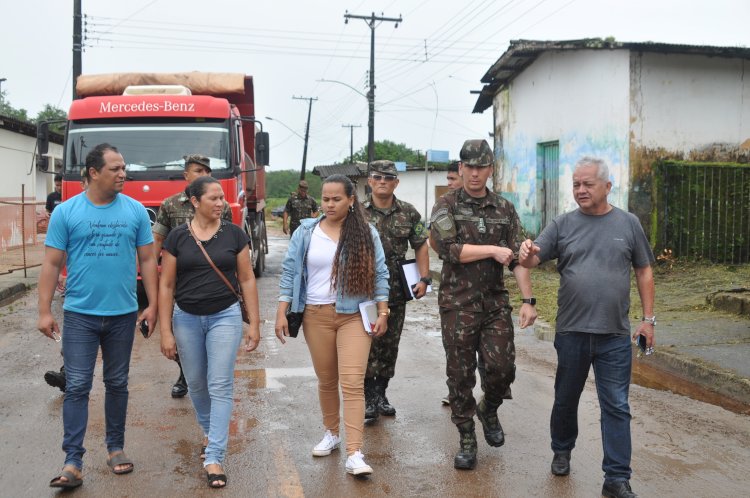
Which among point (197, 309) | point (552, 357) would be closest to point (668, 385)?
point (552, 357)

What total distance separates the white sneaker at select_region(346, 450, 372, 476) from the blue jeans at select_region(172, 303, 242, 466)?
74cm

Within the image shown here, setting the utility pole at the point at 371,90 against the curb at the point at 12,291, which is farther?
the utility pole at the point at 371,90

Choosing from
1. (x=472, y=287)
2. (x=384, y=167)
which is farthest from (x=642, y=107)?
(x=472, y=287)

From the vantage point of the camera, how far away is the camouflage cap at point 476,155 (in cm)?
523

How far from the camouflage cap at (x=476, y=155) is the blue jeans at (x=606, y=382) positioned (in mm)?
1178

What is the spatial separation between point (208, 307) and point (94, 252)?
0.74 metres

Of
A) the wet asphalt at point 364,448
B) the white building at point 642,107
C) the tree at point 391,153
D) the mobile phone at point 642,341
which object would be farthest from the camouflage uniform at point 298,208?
the tree at point 391,153

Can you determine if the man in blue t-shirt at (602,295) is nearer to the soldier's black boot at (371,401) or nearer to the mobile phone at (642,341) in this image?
the mobile phone at (642,341)

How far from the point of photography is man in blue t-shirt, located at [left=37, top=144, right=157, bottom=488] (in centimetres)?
478

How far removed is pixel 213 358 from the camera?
4.90 m

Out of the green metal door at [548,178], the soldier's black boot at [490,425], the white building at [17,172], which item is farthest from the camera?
A: the white building at [17,172]

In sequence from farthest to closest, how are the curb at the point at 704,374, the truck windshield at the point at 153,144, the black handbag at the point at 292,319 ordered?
the truck windshield at the point at 153,144 → the curb at the point at 704,374 → the black handbag at the point at 292,319

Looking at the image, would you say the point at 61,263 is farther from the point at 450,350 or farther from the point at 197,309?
the point at 450,350

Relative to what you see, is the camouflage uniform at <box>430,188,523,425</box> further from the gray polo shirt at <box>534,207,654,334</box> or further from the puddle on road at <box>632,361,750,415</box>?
the puddle on road at <box>632,361,750,415</box>
